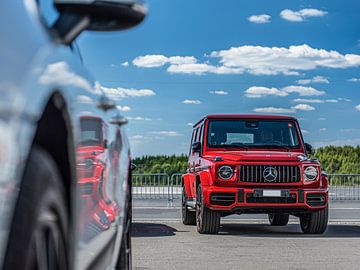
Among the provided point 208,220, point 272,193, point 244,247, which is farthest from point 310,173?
point 244,247

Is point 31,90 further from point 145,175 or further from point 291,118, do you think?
point 145,175

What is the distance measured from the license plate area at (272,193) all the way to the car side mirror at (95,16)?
962cm

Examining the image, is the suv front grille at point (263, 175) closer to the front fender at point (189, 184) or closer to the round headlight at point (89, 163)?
the front fender at point (189, 184)

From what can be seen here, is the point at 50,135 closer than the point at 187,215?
Yes

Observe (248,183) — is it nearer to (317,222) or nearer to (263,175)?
(263,175)

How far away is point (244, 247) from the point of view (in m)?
10.0

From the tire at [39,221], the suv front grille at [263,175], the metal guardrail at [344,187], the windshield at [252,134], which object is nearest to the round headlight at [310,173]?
the suv front grille at [263,175]

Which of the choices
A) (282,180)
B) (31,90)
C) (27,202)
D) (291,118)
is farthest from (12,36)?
(291,118)

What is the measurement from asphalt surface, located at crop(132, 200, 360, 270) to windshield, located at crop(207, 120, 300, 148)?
1442 millimetres

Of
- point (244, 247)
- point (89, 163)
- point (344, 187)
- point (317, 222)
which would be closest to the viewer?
point (89, 163)

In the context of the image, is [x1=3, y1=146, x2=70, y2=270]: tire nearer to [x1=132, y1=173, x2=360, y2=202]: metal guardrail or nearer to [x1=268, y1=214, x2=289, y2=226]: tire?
[x1=268, y1=214, x2=289, y2=226]: tire

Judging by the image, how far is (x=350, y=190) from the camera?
23406 mm

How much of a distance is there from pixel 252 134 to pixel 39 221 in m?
11.2

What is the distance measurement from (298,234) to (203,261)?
4.56 m
